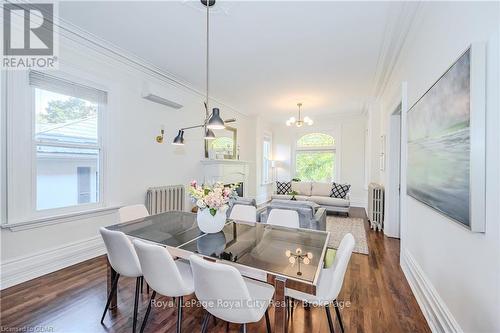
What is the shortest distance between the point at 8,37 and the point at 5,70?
0.36 m

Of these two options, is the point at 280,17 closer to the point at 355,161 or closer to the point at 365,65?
the point at 365,65

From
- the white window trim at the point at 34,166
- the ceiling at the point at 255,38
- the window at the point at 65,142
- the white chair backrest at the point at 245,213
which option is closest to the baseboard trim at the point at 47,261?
the white window trim at the point at 34,166

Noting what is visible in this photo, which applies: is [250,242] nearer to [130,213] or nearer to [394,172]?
[130,213]

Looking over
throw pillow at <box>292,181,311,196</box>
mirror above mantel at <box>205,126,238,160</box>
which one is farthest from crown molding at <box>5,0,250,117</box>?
throw pillow at <box>292,181,311,196</box>

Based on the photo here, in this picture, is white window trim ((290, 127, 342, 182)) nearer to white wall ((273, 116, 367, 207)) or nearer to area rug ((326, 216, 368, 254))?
white wall ((273, 116, 367, 207))

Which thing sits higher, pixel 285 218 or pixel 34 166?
pixel 34 166

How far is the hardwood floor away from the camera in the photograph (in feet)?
5.90

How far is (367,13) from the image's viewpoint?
2.33 m

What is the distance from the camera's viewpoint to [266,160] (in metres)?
8.11

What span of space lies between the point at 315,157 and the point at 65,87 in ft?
22.6

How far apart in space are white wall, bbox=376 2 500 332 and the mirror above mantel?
384cm

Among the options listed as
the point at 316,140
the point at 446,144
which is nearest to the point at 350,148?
the point at 316,140

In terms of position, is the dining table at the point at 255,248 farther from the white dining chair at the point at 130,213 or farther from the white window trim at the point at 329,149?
the white window trim at the point at 329,149

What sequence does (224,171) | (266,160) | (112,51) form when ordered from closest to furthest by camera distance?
(112,51) → (224,171) → (266,160)
